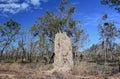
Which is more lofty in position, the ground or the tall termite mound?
the tall termite mound

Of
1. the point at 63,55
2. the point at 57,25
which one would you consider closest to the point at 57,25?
the point at 57,25

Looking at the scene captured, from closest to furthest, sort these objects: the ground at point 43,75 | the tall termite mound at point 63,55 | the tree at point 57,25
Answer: the ground at point 43,75
the tall termite mound at point 63,55
the tree at point 57,25

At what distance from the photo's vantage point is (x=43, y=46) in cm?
5109

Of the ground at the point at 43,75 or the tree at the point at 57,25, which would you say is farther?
the tree at the point at 57,25

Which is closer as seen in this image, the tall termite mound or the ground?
the ground

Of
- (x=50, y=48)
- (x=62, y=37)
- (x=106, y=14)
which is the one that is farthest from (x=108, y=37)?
(x=62, y=37)

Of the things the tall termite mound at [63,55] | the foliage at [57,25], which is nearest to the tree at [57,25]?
the foliage at [57,25]

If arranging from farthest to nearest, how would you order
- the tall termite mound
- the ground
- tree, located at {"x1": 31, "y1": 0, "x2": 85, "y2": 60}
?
1. tree, located at {"x1": 31, "y1": 0, "x2": 85, "y2": 60}
2. the tall termite mound
3. the ground

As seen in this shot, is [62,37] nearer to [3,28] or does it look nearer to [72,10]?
[72,10]

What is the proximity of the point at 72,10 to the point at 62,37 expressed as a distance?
23.3 metres

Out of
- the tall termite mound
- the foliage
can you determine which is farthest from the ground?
the foliage

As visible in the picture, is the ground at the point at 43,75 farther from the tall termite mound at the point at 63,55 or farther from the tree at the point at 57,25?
the tree at the point at 57,25

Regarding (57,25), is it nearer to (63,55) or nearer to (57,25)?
(57,25)

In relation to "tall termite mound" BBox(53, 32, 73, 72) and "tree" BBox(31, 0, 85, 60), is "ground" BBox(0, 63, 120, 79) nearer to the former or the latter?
"tall termite mound" BBox(53, 32, 73, 72)
